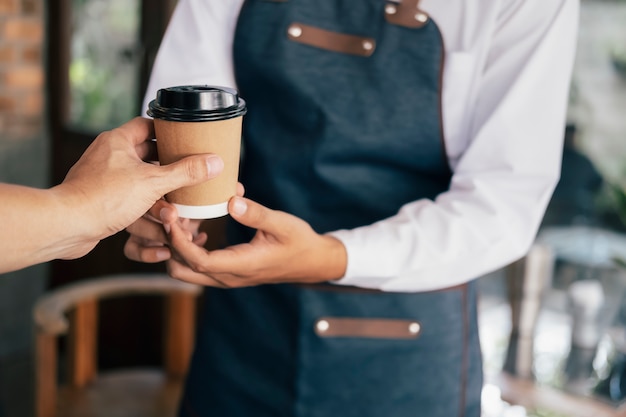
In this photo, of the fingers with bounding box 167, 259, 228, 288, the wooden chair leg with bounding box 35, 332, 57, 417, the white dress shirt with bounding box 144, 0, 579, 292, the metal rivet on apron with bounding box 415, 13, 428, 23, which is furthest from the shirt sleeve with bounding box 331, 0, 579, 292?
the wooden chair leg with bounding box 35, 332, 57, 417

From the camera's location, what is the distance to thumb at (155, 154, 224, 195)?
2.96ft

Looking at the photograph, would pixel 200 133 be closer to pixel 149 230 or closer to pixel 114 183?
pixel 114 183

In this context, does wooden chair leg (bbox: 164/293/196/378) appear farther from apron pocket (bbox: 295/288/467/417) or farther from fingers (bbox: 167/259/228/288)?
fingers (bbox: 167/259/228/288)

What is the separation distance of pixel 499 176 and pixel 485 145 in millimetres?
52

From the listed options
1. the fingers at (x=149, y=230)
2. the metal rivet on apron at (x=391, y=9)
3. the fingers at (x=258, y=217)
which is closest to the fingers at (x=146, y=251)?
the fingers at (x=149, y=230)

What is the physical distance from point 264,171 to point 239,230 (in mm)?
137

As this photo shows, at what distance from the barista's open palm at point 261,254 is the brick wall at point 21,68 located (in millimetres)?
2740

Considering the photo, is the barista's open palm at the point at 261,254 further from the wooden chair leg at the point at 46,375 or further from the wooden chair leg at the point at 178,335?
the wooden chair leg at the point at 178,335

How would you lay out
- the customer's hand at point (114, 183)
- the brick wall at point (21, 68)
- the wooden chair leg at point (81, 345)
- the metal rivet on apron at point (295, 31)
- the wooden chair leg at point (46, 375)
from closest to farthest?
the customer's hand at point (114, 183)
the metal rivet on apron at point (295, 31)
the wooden chair leg at point (46, 375)
the wooden chair leg at point (81, 345)
the brick wall at point (21, 68)

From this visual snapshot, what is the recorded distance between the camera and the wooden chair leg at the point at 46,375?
84.6 inches

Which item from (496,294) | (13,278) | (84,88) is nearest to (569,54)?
(496,294)

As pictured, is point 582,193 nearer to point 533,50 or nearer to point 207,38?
point 533,50

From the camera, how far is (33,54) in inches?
144

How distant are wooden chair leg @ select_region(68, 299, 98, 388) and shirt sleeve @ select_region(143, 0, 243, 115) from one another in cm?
120
